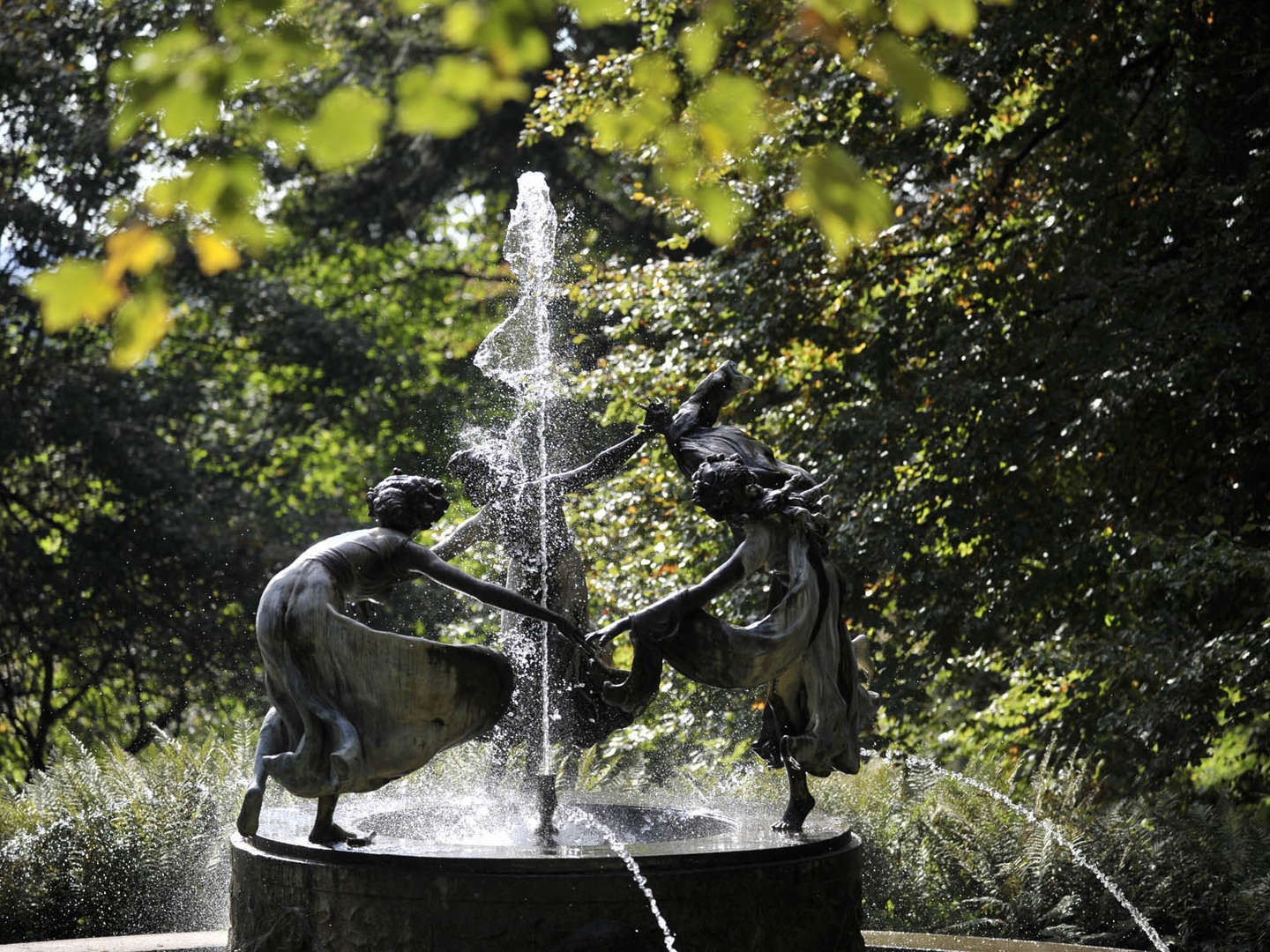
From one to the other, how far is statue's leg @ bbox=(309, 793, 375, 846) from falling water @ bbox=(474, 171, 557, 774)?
107cm

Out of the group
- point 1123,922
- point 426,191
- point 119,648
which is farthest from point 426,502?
point 426,191

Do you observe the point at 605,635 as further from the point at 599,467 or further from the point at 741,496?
the point at 599,467

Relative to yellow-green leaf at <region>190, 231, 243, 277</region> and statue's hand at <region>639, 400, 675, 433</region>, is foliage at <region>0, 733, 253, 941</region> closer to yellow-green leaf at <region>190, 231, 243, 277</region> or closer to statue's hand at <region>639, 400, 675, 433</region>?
statue's hand at <region>639, 400, 675, 433</region>

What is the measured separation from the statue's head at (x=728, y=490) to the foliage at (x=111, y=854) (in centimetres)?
501

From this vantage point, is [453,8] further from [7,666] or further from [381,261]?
[381,261]

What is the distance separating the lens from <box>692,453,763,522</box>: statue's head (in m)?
5.48

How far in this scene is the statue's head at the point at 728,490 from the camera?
548 cm

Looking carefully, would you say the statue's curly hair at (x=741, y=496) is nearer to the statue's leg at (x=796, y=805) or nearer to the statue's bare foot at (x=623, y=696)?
the statue's bare foot at (x=623, y=696)

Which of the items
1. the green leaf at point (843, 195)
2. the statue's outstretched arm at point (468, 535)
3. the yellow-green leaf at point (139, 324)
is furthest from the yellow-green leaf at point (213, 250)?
the statue's outstretched arm at point (468, 535)

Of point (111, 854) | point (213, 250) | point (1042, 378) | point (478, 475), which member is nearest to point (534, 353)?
point (1042, 378)

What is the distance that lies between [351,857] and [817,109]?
759 centimetres

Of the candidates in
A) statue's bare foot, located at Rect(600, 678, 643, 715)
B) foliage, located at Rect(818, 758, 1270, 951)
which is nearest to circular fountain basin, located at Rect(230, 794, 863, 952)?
statue's bare foot, located at Rect(600, 678, 643, 715)

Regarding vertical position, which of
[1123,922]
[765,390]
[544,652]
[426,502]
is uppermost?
[765,390]

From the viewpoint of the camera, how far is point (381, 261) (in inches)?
909
